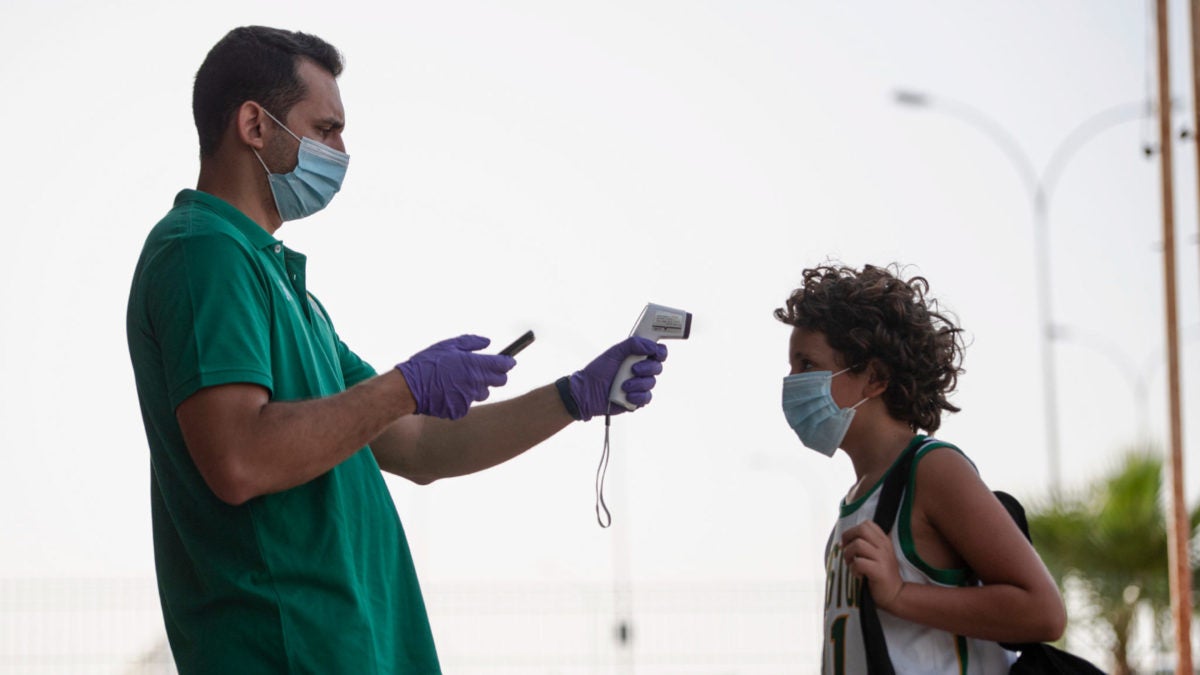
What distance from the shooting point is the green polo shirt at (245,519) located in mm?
2877

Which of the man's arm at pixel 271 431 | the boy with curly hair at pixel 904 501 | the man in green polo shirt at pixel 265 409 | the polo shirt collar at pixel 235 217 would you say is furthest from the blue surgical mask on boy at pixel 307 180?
the boy with curly hair at pixel 904 501

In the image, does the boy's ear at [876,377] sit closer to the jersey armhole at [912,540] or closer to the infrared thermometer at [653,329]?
the jersey armhole at [912,540]

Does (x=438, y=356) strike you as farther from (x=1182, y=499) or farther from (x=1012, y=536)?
(x=1182, y=499)

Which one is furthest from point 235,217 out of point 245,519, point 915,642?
point 915,642

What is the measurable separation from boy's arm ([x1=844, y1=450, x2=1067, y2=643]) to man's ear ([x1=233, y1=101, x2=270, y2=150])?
1690mm

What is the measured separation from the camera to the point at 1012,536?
3348mm

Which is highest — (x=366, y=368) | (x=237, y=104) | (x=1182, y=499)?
(x=237, y=104)

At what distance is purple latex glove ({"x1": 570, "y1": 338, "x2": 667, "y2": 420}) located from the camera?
3816mm

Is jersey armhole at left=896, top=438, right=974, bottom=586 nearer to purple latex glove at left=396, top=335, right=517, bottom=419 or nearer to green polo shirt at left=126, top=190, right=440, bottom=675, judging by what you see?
purple latex glove at left=396, top=335, right=517, bottom=419

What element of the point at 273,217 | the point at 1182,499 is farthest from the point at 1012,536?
the point at 1182,499

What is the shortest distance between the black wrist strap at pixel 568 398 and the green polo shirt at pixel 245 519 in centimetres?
82

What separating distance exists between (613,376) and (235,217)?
3.60ft

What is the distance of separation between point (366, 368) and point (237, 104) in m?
0.87

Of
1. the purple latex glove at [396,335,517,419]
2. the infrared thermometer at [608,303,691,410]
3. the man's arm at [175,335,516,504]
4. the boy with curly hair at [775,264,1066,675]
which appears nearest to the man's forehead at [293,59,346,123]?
the purple latex glove at [396,335,517,419]
